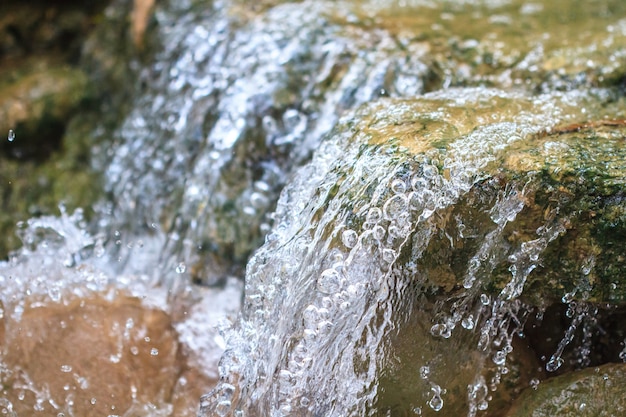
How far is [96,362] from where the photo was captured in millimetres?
→ 2693

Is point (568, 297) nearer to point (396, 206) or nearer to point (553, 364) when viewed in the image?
point (553, 364)

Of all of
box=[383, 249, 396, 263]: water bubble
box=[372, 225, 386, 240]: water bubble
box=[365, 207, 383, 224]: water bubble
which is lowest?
box=[383, 249, 396, 263]: water bubble

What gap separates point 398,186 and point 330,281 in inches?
14.0

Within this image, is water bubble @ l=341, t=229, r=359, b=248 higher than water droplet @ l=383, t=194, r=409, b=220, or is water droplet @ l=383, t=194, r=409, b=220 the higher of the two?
water droplet @ l=383, t=194, r=409, b=220

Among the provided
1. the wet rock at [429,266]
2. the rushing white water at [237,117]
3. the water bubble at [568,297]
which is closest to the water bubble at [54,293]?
the rushing white water at [237,117]

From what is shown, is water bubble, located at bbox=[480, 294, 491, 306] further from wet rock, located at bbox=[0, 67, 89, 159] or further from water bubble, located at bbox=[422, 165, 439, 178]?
wet rock, located at bbox=[0, 67, 89, 159]

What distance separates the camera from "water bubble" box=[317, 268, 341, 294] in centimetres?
206

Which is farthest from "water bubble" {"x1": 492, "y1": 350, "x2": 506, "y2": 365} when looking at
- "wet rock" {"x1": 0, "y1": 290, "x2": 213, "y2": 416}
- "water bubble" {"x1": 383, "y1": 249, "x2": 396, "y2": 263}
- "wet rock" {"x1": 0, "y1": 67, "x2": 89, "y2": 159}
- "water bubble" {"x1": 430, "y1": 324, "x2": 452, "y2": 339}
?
"wet rock" {"x1": 0, "y1": 67, "x2": 89, "y2": 159}

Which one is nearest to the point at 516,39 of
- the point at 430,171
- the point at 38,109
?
the point at 430,171

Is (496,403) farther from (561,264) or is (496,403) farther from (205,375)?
(205,375)

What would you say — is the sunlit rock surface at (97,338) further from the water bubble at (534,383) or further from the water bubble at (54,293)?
the water bubble at (534,383)

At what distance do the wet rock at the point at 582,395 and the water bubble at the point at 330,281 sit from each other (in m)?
Result: 0.71

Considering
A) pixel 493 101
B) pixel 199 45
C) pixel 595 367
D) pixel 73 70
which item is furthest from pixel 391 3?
pixel 595 367

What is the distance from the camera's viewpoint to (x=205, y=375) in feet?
9.12
